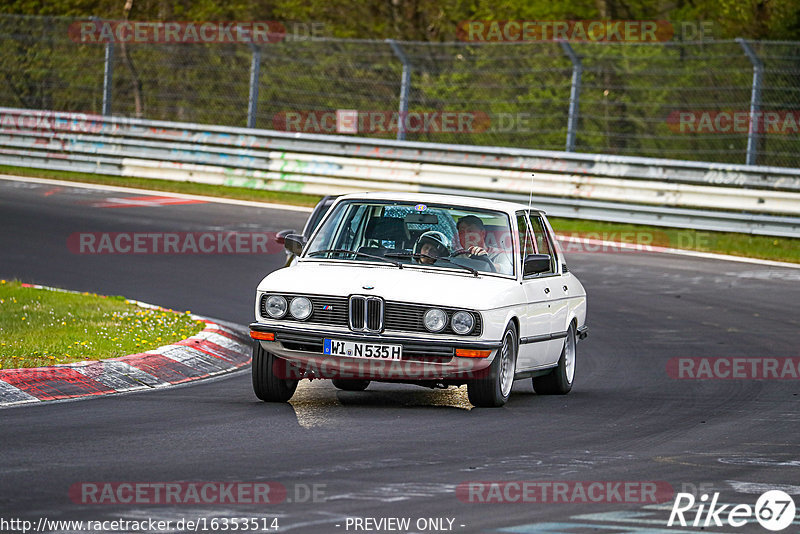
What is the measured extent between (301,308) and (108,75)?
1898cm

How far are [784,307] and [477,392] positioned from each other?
730 centimetres

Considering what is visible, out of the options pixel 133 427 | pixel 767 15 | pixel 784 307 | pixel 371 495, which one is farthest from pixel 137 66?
pixel 371 495

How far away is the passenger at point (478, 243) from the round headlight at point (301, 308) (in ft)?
4.65

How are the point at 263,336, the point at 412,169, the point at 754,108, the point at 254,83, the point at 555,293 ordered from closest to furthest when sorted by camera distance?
the point at 263,336, the point at 555,293, the point at 754,108, the point at 412,169, the point at 254,83

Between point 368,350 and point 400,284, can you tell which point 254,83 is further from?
point 368,350

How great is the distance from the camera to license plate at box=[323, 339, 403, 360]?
909 centimetres

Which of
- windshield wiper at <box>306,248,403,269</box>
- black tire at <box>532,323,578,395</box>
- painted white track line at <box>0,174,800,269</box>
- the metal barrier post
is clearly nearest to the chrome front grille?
windshield wiper at <box>306,248,403,269</box>

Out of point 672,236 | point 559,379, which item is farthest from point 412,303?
point 672,236

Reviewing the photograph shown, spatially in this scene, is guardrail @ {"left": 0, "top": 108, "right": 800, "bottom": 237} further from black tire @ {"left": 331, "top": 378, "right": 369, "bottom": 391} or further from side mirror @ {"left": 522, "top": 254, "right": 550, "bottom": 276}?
black tire @ {"left": 331, "top": 378, "right": 369, "bottom": 391}

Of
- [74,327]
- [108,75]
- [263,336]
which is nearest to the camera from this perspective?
[263,336]

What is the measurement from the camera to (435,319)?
30.1 feet

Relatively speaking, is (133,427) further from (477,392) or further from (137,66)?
(137,66)

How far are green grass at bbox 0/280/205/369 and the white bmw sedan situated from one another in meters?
1.76

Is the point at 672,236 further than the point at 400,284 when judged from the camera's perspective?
Yes
